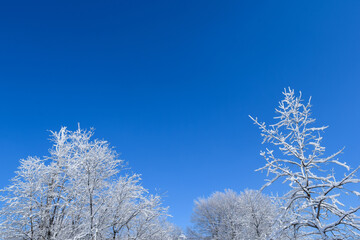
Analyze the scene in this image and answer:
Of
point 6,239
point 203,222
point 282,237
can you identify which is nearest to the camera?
point 282,237

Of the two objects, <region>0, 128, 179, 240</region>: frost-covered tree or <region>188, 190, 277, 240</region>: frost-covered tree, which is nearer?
<region>0, 128, 179, 240</region>: frost-covered tree

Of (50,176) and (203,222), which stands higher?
(203,222)

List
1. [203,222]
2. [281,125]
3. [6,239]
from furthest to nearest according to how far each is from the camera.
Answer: [203,222]
[6,239]
[281,125]

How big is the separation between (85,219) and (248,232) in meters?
16.8

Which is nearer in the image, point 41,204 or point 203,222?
point 41,204

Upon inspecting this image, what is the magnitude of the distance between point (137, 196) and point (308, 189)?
9091 mm

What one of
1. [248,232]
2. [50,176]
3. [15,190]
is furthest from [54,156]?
[248,232]

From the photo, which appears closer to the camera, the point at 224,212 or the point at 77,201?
the point at 77,201

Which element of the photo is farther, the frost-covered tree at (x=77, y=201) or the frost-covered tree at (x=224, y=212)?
the frost-covered tree at (x=224, y=212)

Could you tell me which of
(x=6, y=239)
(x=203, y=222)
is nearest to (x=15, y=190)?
(x=6, y=239)

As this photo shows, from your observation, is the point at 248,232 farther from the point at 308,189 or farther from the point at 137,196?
the point at 308,189

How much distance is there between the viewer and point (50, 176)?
11812mm

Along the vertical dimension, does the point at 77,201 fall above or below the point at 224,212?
below

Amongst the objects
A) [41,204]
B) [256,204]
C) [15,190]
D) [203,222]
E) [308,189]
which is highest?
[203,222]
